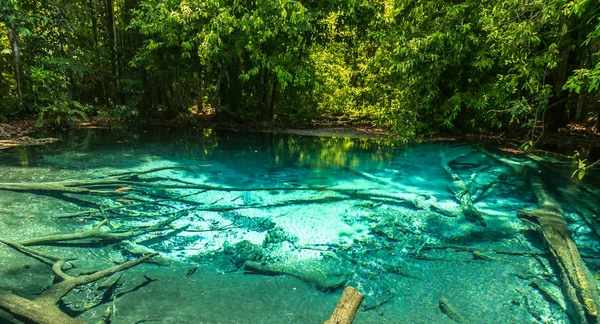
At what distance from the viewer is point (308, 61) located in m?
12.6

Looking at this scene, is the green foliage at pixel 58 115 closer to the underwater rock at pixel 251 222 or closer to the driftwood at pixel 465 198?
the underwater rock at pixel 251 222

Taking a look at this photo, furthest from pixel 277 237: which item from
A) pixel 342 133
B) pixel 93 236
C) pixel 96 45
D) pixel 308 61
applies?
pixel 96 45

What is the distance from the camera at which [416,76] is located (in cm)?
952

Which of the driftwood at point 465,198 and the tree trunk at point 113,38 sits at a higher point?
the tree trunk at point 113,38

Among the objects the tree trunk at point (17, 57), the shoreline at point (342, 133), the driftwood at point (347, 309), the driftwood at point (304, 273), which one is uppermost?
the tree trunk at point (17, 57)

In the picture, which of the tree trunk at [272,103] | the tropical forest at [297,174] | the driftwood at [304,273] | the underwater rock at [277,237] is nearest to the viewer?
the tropical forest at [297,174]

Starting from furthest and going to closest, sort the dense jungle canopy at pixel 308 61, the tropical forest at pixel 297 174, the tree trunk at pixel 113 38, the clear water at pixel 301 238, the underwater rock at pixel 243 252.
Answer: the tree trunk at pixel 113 38 → the dense jungle canopy at pixel 308 61 → the underwater rock at pixel 243 252 → the tropical forest at pixel 297 174 → the clear water at pixel 301 238

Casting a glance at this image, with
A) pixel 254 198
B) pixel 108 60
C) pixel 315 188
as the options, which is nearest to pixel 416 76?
pixel 315 188

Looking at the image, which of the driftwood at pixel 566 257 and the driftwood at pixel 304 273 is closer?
the driftwood at pixel 566 257

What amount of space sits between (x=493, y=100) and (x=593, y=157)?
8.79 ft

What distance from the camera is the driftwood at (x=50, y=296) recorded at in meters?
2.62

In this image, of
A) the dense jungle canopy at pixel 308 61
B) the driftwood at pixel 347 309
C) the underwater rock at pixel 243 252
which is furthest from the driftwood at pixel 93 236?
the dense jungle canopy at pixel 308 61

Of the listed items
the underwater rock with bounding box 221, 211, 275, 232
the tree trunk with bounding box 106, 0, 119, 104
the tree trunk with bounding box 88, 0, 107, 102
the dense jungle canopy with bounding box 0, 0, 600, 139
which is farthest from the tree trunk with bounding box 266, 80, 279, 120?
the underwater rock with bounding box 221, 211, 275, 232

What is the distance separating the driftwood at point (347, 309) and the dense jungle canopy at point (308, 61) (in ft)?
14.0
